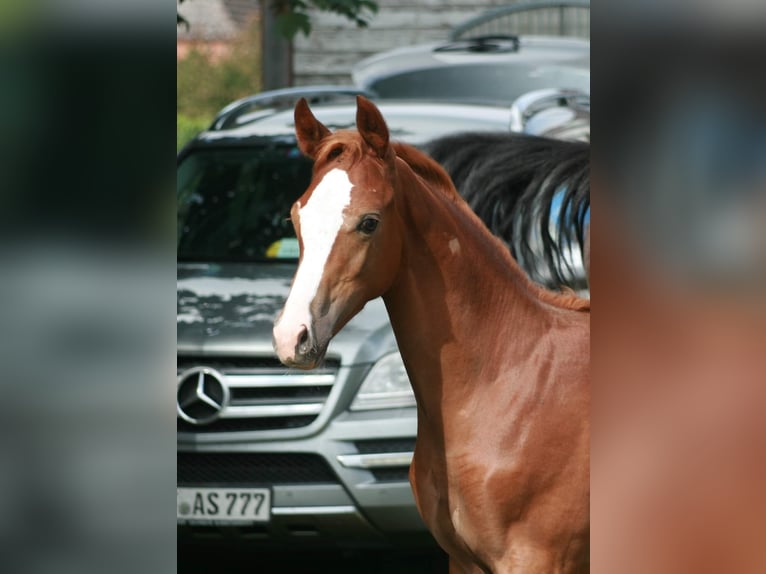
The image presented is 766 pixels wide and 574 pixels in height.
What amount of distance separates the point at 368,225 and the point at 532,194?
4.68ft

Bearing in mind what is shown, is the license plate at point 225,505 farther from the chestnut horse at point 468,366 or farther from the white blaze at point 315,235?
the white blaze at point 315,235

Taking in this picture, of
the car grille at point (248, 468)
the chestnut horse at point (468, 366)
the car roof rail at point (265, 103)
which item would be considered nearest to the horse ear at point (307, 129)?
the chestnut horse at point (468, 366)

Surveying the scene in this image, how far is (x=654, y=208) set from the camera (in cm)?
139

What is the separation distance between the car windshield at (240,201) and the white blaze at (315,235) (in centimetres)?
277

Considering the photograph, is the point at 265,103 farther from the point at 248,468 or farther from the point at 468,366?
the point at 468,366

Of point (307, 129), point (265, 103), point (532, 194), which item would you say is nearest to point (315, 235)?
point (307, 129)

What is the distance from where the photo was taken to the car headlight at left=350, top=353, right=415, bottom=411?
450cm

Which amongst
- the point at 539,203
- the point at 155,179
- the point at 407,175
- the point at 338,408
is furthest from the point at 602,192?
the point at 338,408

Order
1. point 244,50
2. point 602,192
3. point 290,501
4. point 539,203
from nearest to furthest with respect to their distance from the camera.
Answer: point 602,192 < point 539,203 < point 290,501 < point 244,50

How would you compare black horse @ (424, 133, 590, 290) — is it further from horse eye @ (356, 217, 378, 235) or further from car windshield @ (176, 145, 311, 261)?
car windshield @ (176, 145, 311, 261)

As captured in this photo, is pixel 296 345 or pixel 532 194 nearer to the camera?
pixel 296 345

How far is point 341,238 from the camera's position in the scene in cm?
261

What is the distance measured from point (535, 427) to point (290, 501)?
6.03 ft

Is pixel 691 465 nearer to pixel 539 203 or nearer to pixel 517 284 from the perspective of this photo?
pixel 517 284
